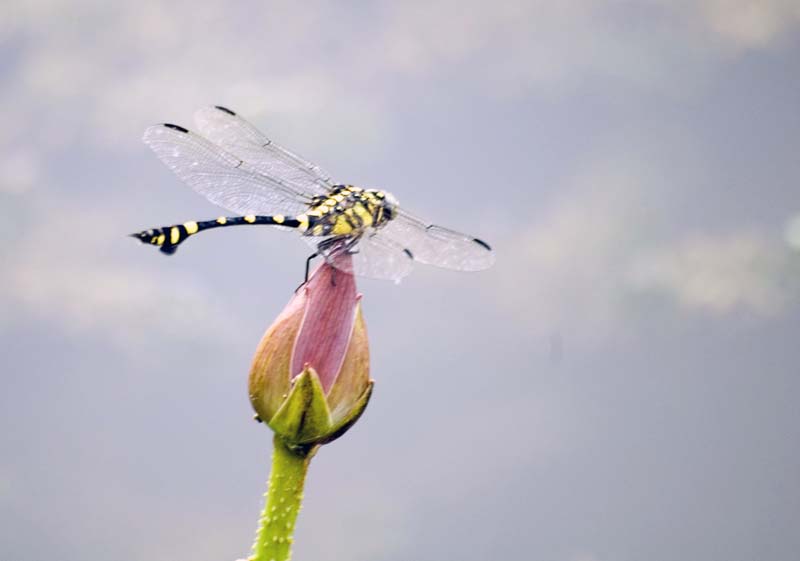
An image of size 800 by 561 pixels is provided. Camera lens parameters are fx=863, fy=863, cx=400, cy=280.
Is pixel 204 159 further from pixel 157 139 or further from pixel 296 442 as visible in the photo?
pixel 296 442

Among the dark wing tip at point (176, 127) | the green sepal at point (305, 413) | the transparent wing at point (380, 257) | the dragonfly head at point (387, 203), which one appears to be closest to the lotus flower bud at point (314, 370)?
the green sepal at point (305, 413)

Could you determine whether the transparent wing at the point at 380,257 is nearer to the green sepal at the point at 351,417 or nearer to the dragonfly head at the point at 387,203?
the dragonfly head at the point at 387,203

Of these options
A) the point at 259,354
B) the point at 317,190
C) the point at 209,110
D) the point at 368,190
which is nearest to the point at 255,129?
the point at 209,110

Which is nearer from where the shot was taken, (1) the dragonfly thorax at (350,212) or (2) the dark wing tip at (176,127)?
(1) the dragonfly thorax at (350,212)

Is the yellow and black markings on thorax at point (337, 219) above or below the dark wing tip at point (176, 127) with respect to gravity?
below

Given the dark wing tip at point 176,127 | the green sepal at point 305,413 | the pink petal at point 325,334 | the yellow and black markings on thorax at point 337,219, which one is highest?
the dark wing tip at point 176,127

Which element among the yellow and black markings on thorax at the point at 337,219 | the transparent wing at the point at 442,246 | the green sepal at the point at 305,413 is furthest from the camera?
the transparent wing at the point at 442,246

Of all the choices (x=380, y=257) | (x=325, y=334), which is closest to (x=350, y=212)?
(x=380, y=257)

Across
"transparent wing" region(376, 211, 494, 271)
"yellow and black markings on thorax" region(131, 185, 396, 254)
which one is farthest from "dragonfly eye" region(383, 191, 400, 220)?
"transparent wing" region(376, 211, 494, 271)

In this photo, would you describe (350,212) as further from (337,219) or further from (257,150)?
(257,150)
